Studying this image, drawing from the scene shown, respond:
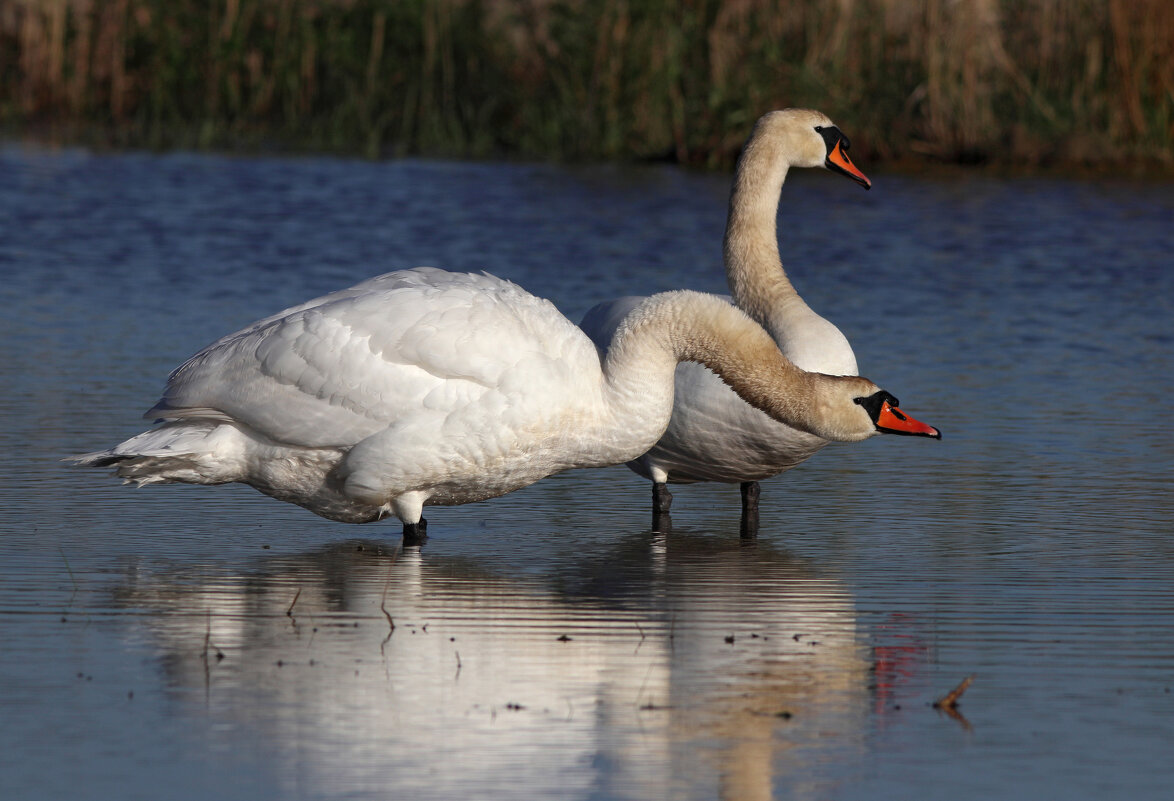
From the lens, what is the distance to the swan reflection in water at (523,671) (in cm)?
428

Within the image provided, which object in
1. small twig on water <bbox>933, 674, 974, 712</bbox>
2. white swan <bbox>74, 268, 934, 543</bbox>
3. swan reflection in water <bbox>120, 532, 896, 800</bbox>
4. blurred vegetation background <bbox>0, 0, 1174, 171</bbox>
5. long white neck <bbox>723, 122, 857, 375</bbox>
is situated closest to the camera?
swan reflection in water <bbox>120, 532, 896, 800</bbox>

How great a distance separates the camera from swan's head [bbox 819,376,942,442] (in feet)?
21.5

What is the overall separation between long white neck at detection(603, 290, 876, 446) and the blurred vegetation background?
37.3 feet

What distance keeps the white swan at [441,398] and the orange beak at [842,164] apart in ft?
6.62

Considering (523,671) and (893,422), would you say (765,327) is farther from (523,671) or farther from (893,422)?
(523,671)

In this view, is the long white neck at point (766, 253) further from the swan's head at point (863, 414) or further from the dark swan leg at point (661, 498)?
the swan's head at point (863, 414)

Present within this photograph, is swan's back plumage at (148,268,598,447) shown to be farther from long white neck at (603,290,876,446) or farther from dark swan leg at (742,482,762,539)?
dark swan leg at (742,482,762,539)

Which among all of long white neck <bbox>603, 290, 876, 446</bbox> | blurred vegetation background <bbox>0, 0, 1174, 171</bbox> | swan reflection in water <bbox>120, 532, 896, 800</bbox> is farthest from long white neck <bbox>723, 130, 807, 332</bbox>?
blurred vegetation background <bbox>0, 0, 1174, 171</bbox>

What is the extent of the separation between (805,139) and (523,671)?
4.13 m

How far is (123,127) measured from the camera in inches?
856

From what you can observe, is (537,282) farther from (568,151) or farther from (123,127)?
(123,127)

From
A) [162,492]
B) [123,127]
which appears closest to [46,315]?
[162,492]

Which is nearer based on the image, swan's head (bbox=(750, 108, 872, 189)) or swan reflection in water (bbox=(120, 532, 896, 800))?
swan reflection in water (bbox=(120, 532, 896, 800))

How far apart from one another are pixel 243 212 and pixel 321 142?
13.2 feet
